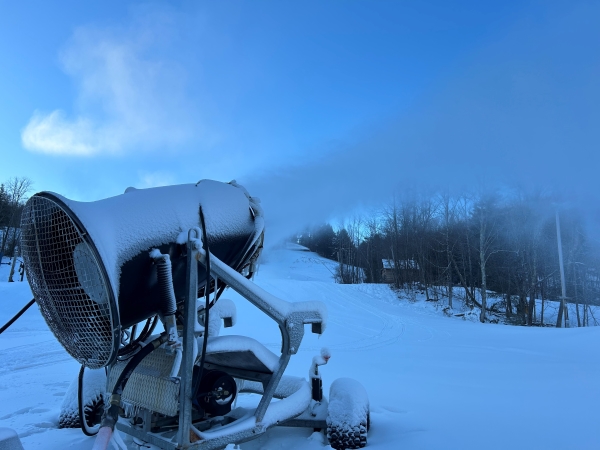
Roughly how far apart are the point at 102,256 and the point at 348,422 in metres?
2.36

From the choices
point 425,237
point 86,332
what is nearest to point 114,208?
point 86,332

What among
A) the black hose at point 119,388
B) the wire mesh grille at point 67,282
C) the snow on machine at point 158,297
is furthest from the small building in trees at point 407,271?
the wire mesh grille at point 67,282

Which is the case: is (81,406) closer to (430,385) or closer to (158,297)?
(158,297)

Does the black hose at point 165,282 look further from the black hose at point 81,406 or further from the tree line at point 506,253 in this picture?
the tree line at point 506,253

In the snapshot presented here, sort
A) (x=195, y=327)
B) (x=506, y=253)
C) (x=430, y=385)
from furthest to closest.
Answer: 1. (x=506, y=253)
2. (x=430, y=385)
3. (x=195, y=327)

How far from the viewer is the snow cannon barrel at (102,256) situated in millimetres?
1979

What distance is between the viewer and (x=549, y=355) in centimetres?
800

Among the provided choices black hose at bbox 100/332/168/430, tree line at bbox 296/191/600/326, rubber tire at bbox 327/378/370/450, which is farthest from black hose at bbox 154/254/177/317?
tree line at bbox 296/191/600/326

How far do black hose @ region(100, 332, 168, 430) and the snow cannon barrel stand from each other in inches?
7.2

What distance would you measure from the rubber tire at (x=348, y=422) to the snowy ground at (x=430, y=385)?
0.60 feet

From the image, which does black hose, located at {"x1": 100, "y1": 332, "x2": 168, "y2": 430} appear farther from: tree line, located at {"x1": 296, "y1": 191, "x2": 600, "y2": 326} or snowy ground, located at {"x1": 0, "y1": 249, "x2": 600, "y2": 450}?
tree line, located at {"x1": 296, "y1": 191, "x2": 600, "y2": 326}

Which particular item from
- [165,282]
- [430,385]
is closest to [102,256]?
[165,282]

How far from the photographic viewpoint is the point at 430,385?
18.2 ft

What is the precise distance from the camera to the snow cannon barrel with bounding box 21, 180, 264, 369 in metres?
1.98
